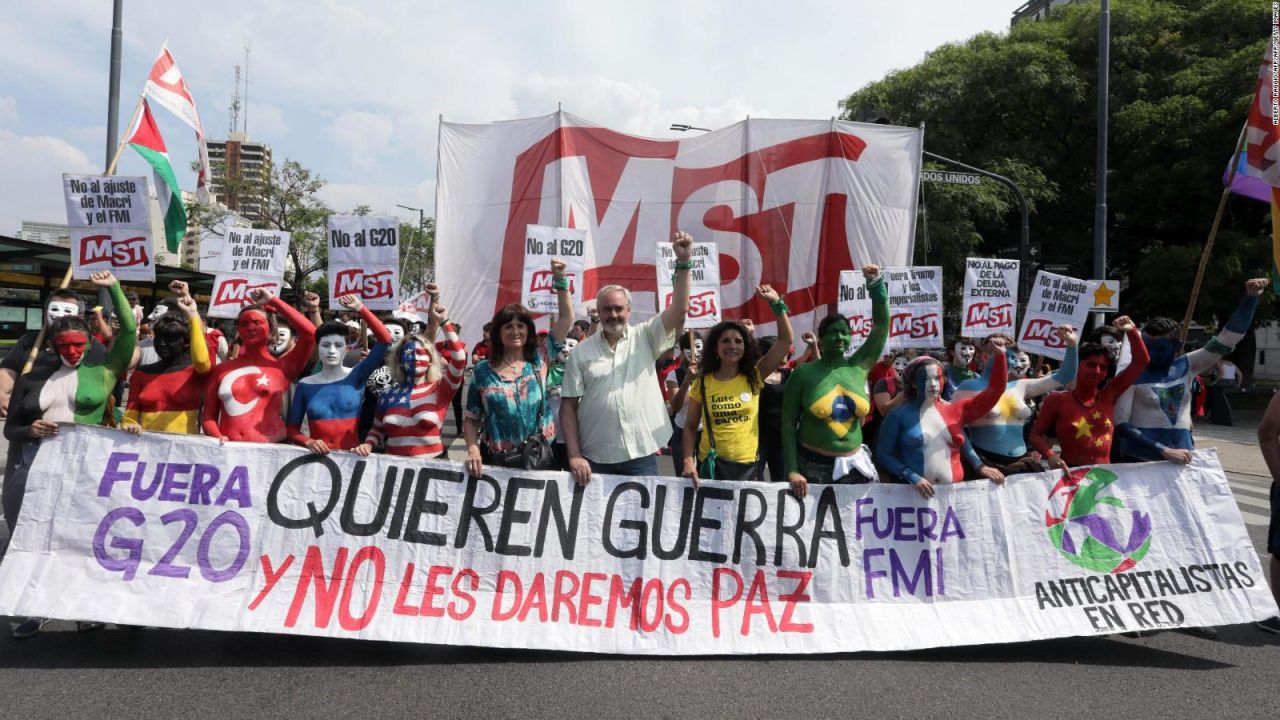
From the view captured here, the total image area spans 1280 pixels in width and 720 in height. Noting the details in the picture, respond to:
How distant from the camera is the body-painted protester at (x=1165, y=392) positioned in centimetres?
527

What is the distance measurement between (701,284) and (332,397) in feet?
18.9

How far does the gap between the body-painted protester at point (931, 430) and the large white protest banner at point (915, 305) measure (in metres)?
4.24

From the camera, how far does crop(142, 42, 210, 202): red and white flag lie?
28.8 feet

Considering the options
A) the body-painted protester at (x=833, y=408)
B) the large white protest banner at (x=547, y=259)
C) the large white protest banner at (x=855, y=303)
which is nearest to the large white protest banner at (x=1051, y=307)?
the large white protest banner at (x=855, y=303)

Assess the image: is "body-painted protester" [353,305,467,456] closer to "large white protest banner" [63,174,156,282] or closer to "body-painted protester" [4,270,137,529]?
"body-painted protester" [4,270,137,529]

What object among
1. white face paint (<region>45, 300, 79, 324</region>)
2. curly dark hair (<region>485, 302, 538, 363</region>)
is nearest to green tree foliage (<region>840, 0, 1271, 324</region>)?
curly dark hair (<region>485, 302, 538, 363</region>)

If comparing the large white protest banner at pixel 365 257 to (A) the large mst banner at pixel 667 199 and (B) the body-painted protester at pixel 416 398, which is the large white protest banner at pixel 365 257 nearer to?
(B) the body-painted protester at pixel 416 398

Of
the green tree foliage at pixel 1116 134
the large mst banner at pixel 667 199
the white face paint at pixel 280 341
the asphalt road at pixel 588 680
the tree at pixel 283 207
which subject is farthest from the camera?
the tree at pixel 283 207

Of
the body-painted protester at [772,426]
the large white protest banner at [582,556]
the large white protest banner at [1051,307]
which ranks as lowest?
the large white protest banner at [582,556]

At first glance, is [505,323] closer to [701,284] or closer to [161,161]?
[701,284]

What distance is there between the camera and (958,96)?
24938mm

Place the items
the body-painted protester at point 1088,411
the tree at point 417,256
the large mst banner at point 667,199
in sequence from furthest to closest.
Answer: the tree at point 417,256, the large mst banner at point 667,199, the body-painted protester at point 1088,411

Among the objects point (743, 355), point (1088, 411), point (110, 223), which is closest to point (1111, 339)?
point (1088, 411)

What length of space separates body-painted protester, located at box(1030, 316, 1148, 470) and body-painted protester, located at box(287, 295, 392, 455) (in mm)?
3981
